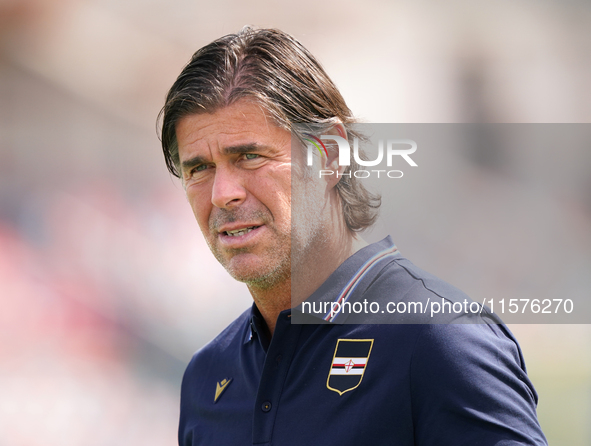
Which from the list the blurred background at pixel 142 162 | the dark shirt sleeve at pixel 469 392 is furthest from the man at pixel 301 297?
the blurred background at pixel 142 162

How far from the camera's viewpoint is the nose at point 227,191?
3.76 ft

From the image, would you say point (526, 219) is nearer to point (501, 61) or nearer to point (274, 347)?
point (274, 347)

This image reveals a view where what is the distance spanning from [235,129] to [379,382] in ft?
1.98

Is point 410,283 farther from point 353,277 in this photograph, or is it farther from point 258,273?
point 258,273

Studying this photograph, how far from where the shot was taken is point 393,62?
14.5 ft

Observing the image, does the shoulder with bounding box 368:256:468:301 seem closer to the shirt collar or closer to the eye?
the shirt collar

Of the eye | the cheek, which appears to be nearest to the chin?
the cheek

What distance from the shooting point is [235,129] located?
118 cm

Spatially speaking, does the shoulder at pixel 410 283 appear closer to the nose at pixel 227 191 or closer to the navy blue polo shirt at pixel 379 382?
the navy blue polo shirt at pixel 379 382

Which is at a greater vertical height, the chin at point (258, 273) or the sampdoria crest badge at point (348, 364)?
the chin at point (258, 273)

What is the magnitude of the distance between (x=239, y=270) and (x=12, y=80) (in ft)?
13.7
